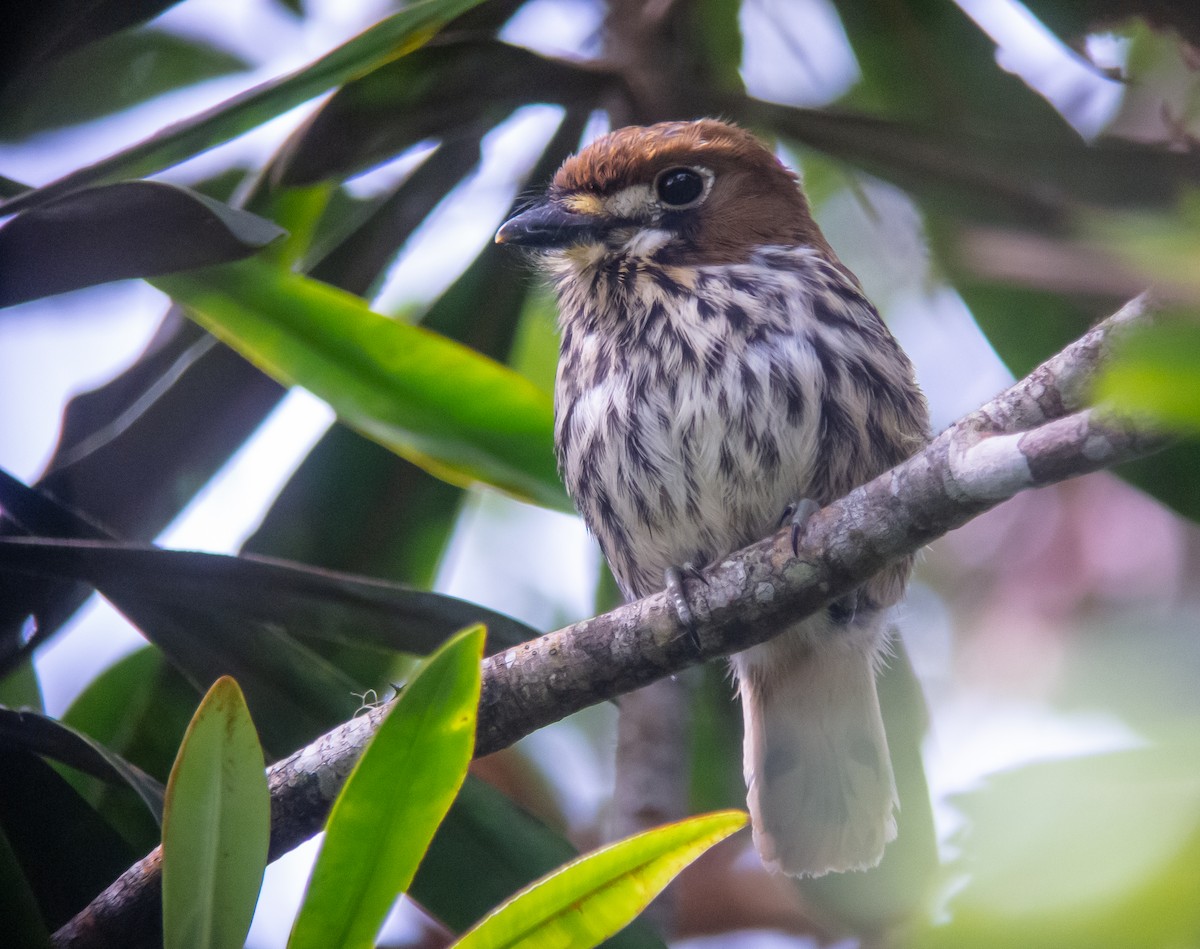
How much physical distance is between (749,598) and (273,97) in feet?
3.28

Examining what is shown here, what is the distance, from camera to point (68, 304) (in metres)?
2.59

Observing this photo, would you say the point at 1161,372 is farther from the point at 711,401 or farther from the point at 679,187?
the point at 679,187

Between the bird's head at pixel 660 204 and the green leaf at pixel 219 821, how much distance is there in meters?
1.24

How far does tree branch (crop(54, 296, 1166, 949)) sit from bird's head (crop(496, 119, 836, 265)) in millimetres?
A: 842

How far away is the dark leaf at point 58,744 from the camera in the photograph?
65.8 inches

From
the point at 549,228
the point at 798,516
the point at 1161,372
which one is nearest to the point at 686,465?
the point at 798,516

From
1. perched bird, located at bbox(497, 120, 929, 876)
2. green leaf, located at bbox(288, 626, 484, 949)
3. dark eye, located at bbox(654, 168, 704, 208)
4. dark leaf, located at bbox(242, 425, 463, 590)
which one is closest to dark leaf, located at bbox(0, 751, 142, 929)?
green leaf, located at bbox(288, 626, 484, 949)

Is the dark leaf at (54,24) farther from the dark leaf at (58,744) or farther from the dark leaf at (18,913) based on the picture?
the dark leaf at (18,913)

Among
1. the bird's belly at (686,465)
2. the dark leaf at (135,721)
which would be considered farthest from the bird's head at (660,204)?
the dark leaf at (135,721)

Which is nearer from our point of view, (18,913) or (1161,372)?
(1161,372)

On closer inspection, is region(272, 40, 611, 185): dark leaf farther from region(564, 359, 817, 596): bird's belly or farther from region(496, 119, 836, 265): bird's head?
region(564, 359, 817, 596): bird's belly

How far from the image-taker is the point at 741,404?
2.13 m

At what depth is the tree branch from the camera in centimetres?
141

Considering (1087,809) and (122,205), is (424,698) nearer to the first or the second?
(1087,809)
